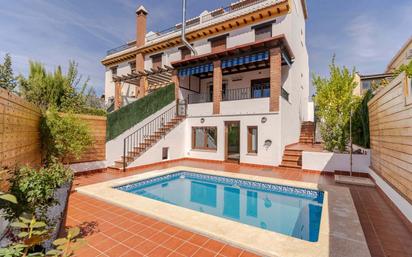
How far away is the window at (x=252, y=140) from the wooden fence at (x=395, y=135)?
6480 mm

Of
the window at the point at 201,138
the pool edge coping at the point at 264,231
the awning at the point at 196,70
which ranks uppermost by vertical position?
the awning at the point at 196,70

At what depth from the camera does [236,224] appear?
4750mm

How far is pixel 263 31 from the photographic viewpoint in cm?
1570

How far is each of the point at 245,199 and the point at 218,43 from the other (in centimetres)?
1471

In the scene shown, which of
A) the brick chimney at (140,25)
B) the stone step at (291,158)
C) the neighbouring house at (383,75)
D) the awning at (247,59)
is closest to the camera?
the stone step at (291,158)

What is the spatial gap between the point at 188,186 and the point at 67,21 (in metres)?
15.0

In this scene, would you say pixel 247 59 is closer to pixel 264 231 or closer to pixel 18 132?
pixel 264 231

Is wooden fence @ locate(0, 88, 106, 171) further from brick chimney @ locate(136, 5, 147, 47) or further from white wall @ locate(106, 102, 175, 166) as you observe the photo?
brick chimney @ locate(136, 5, 147, 47)

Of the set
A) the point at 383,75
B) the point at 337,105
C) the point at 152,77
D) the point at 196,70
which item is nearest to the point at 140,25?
the point at 152,77

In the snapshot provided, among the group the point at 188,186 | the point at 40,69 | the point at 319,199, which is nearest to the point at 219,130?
the point at 188,186

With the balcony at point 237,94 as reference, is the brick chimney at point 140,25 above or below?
above

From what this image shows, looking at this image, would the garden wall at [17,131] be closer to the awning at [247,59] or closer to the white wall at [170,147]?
the white wall at [170,147]

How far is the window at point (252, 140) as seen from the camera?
13188 mm

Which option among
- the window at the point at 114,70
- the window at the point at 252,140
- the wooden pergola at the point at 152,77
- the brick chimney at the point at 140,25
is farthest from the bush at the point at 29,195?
the window at the point at 114,70
